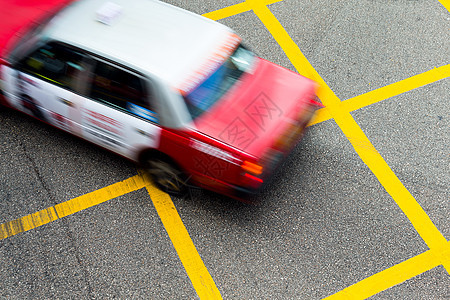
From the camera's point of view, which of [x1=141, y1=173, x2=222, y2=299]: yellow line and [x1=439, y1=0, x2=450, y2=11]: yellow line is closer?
[x1=141, y1=173, x2=222, y2=299]: yellow line

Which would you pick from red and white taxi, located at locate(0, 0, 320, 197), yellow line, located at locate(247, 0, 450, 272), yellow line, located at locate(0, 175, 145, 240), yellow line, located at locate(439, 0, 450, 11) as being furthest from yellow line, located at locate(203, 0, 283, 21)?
yellow line, located at locate(0, 175, 145, 240)

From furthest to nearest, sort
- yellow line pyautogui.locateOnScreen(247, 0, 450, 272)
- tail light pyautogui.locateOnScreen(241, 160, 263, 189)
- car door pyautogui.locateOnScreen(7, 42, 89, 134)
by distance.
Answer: yellow line pyautogui.locateOnScreen(247, 0, 450, 272) → car door pyautogui.locateOnScreen(7, 42, 89, 134) → tail light pyautogui.locateOnScreen(241, 160, 263, 189)

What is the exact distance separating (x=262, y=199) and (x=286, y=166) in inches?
20.2

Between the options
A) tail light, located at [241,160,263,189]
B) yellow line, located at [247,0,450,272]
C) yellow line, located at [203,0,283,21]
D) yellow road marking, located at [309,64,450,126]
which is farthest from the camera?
yellow line, located at [203,0,283,21]

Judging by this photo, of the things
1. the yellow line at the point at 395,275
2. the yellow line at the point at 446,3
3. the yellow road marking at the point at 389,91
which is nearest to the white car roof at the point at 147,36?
the yellow road marking at the point at 389,91

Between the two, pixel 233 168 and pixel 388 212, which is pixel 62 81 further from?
pixel 388 212

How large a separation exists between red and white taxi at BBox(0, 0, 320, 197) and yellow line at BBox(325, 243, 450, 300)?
133 centimetres

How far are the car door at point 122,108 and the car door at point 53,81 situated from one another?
0.16m

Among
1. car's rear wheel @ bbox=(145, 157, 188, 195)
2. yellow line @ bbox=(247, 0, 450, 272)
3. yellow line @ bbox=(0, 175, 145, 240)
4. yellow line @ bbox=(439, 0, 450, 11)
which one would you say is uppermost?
yellow line @ bbox=(439, 0, 450, 11)

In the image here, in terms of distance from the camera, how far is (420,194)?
475 cm

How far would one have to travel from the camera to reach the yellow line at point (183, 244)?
4004mm

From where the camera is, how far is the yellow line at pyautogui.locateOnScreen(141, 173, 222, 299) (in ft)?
13.1

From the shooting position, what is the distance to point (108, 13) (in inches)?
164

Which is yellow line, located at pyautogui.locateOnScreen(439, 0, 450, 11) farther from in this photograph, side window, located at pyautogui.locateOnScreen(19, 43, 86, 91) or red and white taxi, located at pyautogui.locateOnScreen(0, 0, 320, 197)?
side window, located at pyautogui.locateOnScreen(19, 43, 86, 91)
